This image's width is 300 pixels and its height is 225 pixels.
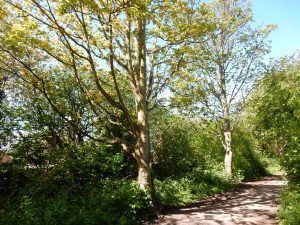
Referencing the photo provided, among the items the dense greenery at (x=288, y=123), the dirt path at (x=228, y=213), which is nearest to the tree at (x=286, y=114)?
the dense greenery at (x=288, y=123)

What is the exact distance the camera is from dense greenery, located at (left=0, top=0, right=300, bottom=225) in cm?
927

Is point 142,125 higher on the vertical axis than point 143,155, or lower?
higher

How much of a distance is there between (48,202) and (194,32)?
762 centimetres

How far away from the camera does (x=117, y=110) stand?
1433cm

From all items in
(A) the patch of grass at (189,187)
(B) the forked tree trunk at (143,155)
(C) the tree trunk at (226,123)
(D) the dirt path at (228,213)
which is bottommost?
(D) the dirt path at (228,213)

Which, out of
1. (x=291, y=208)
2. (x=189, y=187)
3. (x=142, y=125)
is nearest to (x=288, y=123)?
(x=291, y=208)

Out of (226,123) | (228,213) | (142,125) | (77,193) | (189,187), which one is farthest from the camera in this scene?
(226,123)

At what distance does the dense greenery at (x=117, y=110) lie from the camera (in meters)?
9.27

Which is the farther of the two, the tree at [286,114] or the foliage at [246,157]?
the foliage at [246,157]

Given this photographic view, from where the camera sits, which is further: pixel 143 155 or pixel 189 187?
pixel 189 187

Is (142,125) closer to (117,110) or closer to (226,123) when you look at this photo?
(117,110)

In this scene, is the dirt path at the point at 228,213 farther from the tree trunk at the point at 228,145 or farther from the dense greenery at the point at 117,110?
the tree trunk at the point at 228,145

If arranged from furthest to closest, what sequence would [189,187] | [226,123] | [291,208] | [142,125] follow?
[226,123] < [189,187] < [142,125] < [291,208]

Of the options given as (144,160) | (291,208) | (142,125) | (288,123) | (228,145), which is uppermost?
(228,145)
